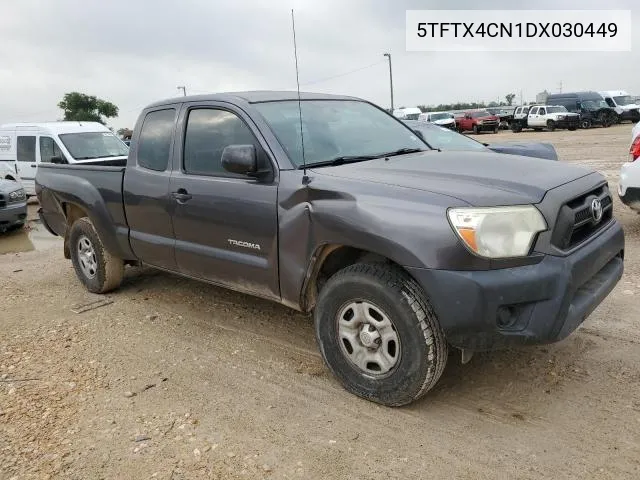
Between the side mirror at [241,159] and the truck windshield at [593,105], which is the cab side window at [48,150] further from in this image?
the truck windshield at [593,105]

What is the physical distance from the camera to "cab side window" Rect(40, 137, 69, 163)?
39.7 ft

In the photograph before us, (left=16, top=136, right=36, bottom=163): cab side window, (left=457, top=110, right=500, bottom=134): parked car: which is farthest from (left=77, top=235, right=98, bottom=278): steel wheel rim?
(left=457, top=110, right=500, bottom=134): parked car

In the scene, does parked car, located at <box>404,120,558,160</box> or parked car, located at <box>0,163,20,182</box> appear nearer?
parked car, located at <box>404,120,558,160</box>

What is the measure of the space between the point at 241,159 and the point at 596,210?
2055 mm

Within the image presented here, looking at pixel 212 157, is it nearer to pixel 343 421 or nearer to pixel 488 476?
pixel 343 421

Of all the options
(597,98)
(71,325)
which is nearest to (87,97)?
(597,98)

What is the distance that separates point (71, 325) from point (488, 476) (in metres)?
3.59

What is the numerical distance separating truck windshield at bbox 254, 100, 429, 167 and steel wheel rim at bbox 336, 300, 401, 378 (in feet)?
3.25

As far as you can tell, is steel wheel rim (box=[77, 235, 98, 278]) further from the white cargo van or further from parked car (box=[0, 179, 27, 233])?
the white cargo van

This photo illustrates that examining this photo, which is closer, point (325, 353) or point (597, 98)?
point (325, 353)

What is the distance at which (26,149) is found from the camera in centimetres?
1280

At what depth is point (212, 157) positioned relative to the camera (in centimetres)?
401

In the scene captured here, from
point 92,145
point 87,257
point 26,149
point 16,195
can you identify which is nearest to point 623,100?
point 92,145

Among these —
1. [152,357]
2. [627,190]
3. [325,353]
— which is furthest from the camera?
[627,190]
